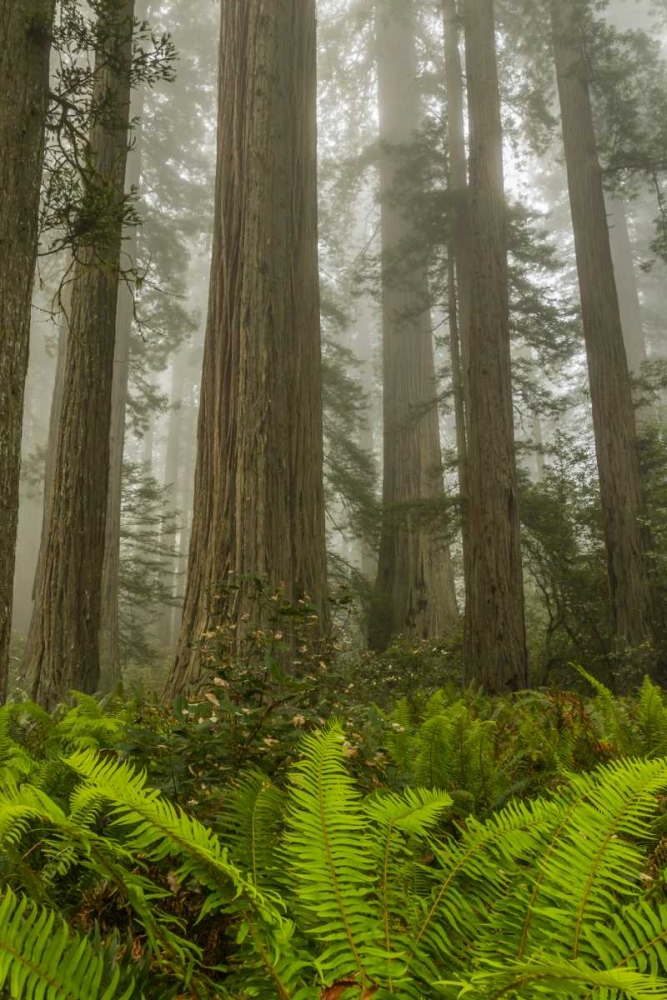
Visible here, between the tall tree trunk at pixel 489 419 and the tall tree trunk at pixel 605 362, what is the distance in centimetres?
167

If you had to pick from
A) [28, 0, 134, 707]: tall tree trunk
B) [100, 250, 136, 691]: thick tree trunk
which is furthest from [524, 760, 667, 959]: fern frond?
[100, 250, 136, 691]: thick tree trunk

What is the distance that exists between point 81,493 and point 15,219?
8.58ft

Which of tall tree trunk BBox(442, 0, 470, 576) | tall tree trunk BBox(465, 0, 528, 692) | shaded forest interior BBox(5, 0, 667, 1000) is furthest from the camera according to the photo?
tall tree trunk BBox(442, 0, 470, 576)

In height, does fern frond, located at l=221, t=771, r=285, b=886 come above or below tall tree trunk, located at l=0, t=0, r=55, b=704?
below

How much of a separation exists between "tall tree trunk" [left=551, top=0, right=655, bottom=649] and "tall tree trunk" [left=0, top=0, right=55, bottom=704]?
23.7 feet

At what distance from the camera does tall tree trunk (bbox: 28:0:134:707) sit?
5461 millimetres

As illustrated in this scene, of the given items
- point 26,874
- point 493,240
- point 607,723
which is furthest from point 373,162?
point 26,874

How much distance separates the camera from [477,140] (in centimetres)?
924

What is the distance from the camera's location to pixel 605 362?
948 cm

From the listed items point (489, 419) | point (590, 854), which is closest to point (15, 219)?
point (590, 854)

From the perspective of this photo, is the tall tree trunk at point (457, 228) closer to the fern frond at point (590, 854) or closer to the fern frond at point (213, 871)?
the fern frond at point (590, 854)

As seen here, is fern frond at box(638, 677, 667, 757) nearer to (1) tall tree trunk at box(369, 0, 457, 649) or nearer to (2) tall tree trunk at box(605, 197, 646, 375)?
(1) tall tree trunk at box(369, 0, 457, 649)

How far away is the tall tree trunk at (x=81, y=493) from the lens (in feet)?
17.9

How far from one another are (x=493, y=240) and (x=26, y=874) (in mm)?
8854
